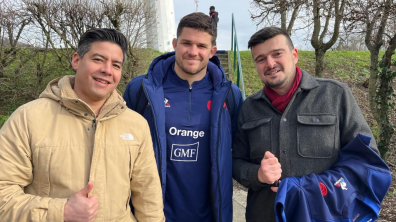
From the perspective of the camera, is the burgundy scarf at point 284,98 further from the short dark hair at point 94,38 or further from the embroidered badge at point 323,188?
the short dark hair at point 94,38

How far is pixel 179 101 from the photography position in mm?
2574

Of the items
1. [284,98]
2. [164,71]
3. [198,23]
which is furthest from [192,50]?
[284,98]

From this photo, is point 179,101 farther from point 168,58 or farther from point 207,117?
point 168,58

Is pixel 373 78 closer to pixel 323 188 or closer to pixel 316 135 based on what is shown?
pixel 316 135

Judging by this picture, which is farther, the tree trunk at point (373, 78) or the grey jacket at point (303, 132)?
the tree trunk at point (373, 78)

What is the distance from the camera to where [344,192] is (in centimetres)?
185

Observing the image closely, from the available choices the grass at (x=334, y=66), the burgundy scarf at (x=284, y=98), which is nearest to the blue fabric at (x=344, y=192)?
the burgundy scarf at (x=284, y=98)

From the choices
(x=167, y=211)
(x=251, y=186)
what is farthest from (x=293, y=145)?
(x=167, y=211)

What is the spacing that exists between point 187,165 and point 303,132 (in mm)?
938

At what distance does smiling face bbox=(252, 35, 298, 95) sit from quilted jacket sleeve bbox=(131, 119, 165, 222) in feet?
3.34

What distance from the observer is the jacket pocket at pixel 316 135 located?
6.91ft

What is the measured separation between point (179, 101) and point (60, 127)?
106 centimetres

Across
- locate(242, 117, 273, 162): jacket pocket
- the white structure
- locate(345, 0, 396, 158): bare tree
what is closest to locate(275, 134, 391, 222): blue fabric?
locate(242, 117, 273, 162): jacket pocket

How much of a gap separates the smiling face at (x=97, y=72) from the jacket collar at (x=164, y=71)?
61 cm
